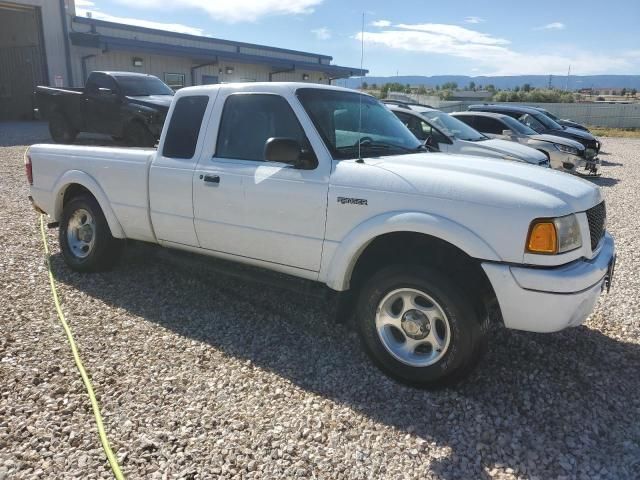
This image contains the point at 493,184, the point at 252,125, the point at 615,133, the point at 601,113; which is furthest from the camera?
the point at 601,113

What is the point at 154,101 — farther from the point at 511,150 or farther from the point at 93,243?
the point at 93,243

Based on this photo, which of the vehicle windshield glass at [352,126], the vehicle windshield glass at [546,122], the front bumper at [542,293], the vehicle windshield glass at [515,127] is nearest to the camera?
the front bumper at [542,293]

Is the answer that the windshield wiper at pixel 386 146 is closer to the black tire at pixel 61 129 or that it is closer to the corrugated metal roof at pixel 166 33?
the black tire at pixel 61 129

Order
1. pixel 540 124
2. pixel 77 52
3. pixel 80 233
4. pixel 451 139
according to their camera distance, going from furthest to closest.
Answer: pixel 77 52 < pixel 540 124 < pixel 451 139 < pixel 80 233

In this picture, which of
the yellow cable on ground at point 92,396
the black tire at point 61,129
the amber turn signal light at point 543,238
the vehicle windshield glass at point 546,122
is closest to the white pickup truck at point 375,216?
the amber turn signal light at point 543,238

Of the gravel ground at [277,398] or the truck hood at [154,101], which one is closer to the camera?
the gravel ground at [277,398]

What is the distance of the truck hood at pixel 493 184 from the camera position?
312 centimetres

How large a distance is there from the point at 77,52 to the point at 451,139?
63.7 feet

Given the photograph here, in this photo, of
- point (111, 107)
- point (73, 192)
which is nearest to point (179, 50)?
point (111, 107)

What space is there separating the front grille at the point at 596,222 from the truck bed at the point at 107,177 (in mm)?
3532

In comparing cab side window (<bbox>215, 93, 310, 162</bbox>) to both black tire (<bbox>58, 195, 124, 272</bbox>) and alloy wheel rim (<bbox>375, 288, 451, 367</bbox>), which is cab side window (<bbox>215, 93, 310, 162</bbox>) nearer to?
alloy wheel rim (<bbox>375, 288, 451, 367</bbox>)

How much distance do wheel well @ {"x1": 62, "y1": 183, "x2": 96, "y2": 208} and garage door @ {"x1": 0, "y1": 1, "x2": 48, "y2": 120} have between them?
64.0 feet

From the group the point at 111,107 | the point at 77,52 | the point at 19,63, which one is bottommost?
the point at 111,107

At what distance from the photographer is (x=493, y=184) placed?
10.7ft
